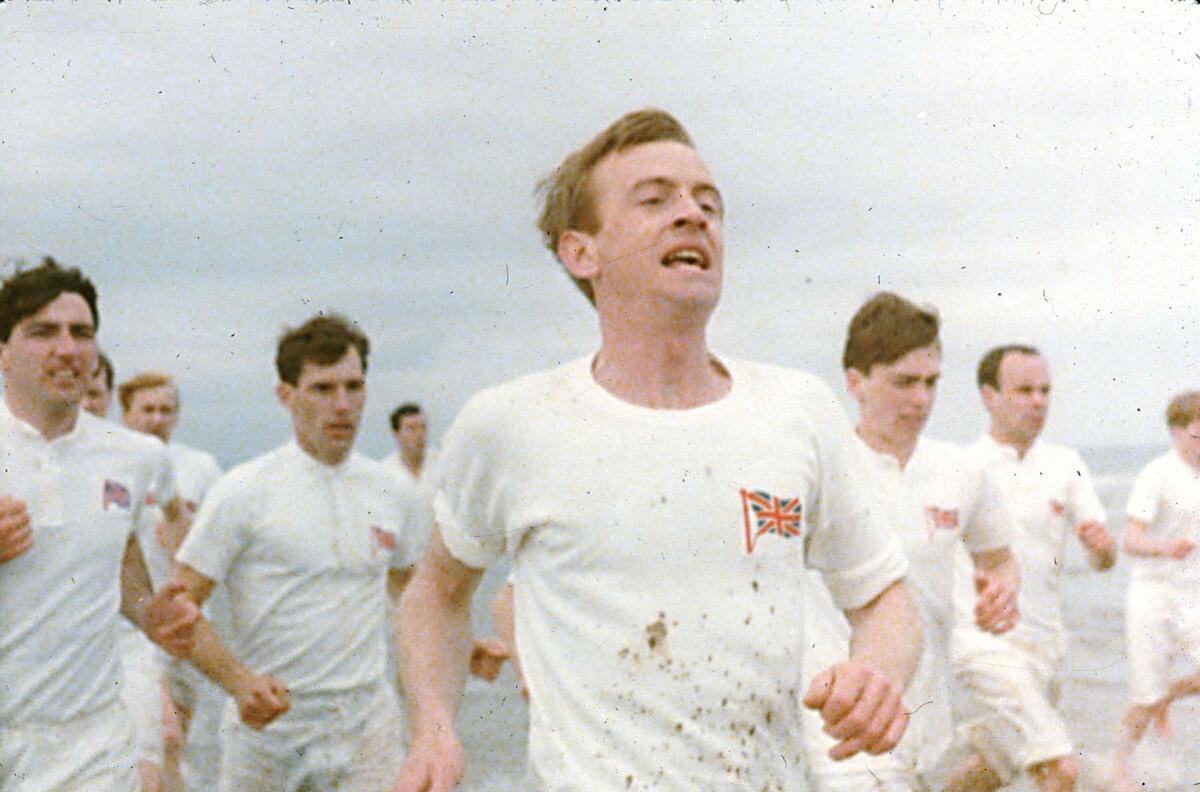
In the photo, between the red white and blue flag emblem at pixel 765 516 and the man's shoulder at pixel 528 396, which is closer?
the red white and blue flag emblem at pixel 765 516

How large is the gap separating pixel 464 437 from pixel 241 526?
3039 millimetres

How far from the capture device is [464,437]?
3.03 metres

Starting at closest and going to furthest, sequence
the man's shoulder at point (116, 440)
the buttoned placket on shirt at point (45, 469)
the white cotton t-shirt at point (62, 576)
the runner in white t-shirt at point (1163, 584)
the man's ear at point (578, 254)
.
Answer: the man's ear at point (578, 254) → the white cotton t-shirt at point (62, 576) → the buttoned placket on shirt at point (45, 469) → the man's shoulder at point (116, 440) → the runner in white t-shirt at point (1163, 584)

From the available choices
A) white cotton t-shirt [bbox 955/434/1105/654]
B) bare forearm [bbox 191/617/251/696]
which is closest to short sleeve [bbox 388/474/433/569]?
bare forearm [bbox 191/617/251/696]

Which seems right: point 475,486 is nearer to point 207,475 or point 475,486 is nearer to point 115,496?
point 115,496

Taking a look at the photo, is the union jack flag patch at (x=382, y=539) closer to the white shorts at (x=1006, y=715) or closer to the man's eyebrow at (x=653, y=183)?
the white shorts at (x=1006, y=715)

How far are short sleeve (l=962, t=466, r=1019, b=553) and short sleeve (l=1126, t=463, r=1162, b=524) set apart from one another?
2768mm

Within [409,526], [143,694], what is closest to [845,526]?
[409,526]

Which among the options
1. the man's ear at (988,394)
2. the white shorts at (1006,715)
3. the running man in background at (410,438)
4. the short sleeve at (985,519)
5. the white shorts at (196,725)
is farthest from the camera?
the running man in background at (410,438)

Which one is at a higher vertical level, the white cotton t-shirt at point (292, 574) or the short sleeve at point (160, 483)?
the short sleeve at point (160, 483)

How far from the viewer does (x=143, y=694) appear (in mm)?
6281

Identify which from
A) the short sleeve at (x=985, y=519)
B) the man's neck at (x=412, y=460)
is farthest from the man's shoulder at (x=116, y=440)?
the man's neck at (x=412, y=460)

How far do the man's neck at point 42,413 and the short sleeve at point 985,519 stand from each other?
3.15 meters

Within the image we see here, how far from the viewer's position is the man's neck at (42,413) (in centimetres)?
502
